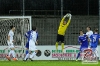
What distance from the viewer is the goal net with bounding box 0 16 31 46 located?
24766 millimetres

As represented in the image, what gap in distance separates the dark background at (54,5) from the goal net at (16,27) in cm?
846

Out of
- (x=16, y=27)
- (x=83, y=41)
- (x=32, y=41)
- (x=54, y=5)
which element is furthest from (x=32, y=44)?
(x=54, y=5)

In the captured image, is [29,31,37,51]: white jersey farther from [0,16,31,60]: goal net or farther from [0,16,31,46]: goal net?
[0,16,31,46]: goal net

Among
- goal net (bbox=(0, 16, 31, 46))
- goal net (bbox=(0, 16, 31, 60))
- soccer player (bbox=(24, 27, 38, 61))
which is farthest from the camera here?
goal net (bbox=(0, 16, 31, 46))

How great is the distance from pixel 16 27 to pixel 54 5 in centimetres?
955

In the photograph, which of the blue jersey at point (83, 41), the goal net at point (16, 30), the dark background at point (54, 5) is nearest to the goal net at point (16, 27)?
the goal net at point (16, 30)

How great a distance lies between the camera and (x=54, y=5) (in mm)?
34281

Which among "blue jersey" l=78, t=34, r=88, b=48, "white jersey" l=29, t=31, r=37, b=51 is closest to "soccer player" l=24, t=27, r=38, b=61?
"white jersey" l=29, t=31, r=37, b=51

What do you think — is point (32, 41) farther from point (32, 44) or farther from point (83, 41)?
point (83, 41)

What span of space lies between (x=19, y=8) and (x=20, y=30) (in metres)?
9.00

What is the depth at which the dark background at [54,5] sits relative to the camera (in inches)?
1329

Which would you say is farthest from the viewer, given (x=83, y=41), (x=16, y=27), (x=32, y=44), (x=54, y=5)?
(x=54, y=5)

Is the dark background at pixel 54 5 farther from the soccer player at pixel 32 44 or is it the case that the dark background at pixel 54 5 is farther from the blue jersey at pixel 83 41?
the soccer player at pixel 32 44

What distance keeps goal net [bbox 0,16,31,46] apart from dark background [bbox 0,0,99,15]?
8.46 meters
